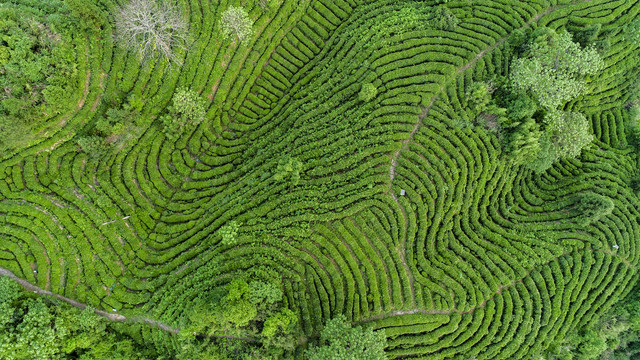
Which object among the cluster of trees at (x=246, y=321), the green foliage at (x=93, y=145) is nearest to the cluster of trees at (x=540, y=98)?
the cluster of trees at (x=246, y=321)

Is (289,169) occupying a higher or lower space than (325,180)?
higher

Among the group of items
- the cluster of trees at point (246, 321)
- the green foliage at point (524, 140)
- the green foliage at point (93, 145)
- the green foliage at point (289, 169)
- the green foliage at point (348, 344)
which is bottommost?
the green foliage at point (348, 344)

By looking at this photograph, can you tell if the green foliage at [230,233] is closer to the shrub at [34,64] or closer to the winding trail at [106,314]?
the winding trail at [106,314]

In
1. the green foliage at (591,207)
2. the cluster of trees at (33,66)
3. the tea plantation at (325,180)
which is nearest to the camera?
the cluster of trees at (33,66)

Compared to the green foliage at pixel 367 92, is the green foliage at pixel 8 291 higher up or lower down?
lower down

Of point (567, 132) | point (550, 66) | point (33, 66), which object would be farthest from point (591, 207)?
point (33, 66)

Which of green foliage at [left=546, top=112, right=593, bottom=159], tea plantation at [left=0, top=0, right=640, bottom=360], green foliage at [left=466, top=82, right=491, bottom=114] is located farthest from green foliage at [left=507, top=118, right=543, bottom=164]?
green foliage at [left=466, top=82, right=491, bottom=114]

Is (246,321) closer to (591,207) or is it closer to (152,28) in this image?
(152,28)

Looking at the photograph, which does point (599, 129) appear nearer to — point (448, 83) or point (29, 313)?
point (448, 83)
